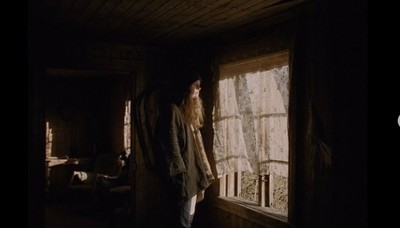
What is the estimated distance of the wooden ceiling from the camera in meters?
3.41

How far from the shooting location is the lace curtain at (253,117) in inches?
151

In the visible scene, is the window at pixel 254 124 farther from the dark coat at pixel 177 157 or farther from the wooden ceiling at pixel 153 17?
the dark coat at pixel 177 157

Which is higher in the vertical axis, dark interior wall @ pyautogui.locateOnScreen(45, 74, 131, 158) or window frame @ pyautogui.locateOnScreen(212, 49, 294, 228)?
dark interior wall @ pyautogui.locateOnScreen(45, 74, 131, 158)

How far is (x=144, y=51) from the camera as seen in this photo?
17.7 feet

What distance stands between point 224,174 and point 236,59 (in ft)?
5.04

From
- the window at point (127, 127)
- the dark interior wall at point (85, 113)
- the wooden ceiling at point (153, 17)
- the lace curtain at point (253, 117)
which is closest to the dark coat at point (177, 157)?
the lace curtain at point (253, 117)

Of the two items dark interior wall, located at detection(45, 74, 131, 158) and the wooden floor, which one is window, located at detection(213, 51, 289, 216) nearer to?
the wooden floor

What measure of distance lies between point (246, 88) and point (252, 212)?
149 cm

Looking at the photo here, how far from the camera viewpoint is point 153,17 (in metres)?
3.90

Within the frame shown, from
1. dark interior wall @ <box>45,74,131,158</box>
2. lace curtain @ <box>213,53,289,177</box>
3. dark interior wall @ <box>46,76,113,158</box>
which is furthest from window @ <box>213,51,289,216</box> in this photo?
dark interior wall @ <box>46,76,113,158</box>

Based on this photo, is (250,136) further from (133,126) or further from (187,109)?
(133,126)

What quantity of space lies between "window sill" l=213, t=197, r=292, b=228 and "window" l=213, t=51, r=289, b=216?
9 centimetres

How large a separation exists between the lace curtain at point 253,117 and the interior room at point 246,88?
0.01 meters

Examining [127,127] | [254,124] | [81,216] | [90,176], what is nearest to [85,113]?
[127,127]
